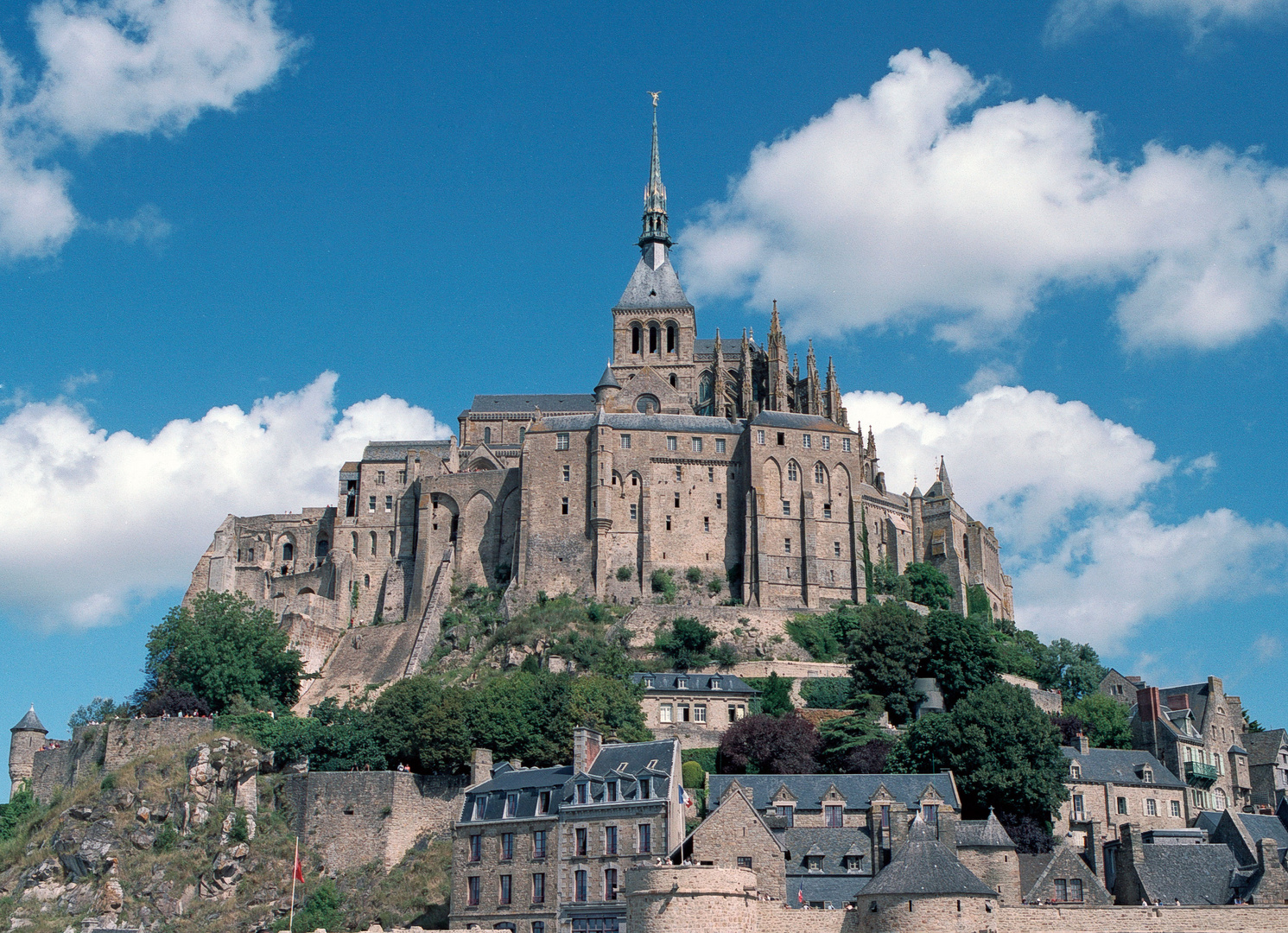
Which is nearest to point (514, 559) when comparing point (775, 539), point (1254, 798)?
point (775, 539)

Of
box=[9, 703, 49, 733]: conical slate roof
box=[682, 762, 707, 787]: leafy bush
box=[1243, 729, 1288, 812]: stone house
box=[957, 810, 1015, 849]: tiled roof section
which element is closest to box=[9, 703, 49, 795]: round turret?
box=[9, 703, 49, 733]: conical slate roof

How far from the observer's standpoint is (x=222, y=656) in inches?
3063

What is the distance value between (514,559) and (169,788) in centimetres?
3076

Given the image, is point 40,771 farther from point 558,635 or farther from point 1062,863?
point 1062,863

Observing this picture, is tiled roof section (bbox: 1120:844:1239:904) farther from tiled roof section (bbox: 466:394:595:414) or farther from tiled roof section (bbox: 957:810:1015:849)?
tiled roof section (bbox: 466:394:595:414)

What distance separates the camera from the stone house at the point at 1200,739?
71938 millimetres

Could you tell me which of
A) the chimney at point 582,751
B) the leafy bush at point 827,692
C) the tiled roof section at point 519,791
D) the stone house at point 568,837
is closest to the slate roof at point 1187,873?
the stone house at point 568,837

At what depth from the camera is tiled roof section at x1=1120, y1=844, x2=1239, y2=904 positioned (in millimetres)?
50906

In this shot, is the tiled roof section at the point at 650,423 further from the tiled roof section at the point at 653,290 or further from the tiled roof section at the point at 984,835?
the tiled roof section at the point at 984,835

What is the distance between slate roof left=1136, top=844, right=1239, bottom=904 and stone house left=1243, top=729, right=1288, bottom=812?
26499mm

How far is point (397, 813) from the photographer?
203ft

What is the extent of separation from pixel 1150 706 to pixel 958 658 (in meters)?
9.57

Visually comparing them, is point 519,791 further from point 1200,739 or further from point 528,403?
point 528,403

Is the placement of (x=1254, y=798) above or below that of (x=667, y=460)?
below
